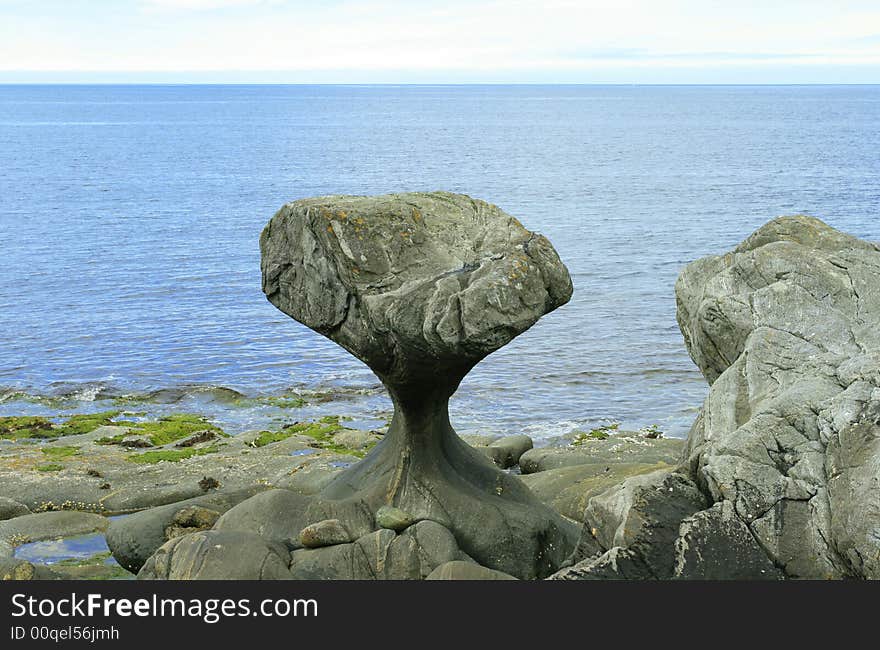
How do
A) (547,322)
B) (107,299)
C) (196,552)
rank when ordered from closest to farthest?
(196,552) < (547,322) < (107,299)

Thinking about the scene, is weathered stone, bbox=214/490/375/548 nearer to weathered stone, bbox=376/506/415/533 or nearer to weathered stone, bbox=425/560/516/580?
weathered stone, bbox=376/506/415/533

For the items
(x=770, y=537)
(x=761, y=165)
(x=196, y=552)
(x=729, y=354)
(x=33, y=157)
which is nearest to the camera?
(x=770, y=537)

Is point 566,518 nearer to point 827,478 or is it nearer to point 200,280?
point 827,478

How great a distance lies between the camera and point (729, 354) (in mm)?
16266

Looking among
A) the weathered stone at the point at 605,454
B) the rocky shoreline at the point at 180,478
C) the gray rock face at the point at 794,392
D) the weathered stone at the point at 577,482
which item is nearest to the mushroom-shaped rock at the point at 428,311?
the rocky shoreline at the point at 180,478

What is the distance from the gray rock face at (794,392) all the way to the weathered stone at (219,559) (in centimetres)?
618

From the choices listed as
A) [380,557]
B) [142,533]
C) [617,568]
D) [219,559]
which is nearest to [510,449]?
[142,533]

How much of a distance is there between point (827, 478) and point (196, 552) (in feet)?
28.4

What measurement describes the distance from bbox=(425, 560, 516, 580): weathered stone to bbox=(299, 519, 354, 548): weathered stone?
270 centimetres

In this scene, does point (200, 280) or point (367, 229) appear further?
point (200, 280)

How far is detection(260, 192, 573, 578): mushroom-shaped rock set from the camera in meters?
15.5

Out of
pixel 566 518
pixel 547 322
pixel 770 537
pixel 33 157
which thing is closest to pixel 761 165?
pixel 547 322

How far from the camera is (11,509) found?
71.9ft

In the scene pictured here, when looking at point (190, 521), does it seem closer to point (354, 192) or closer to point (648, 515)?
point (648, 515)
